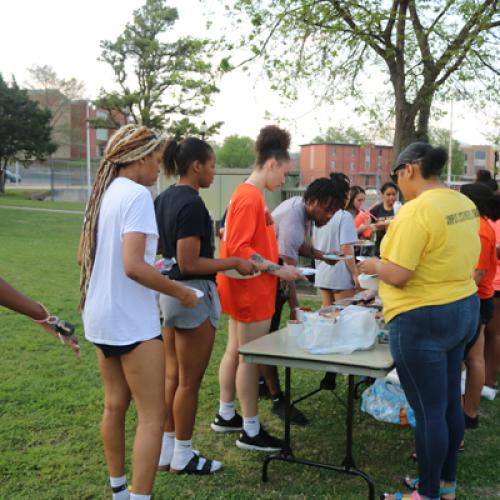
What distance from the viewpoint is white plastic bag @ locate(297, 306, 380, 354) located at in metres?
2.94

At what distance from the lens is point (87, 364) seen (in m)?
5.20

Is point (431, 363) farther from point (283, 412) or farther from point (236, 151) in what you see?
point (236, 151)

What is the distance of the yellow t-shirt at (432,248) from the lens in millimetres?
2410

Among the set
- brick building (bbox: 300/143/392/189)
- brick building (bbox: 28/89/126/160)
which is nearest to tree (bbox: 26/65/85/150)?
brick building (bbox: 28/89/126/160)

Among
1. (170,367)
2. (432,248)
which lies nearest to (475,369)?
(432,248)

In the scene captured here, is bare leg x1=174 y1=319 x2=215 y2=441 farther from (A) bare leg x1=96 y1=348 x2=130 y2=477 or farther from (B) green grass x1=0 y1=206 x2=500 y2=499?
(A) bare leg x1=96 y1=348 x2=130 y2=477

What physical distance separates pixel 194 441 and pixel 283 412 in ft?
2.39

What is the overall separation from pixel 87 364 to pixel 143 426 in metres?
2.91

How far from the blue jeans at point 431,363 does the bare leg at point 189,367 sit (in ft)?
3.19

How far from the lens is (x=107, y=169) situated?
8.16ft

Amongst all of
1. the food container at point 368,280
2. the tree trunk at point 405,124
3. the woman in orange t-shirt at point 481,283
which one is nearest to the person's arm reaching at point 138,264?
the food container at point 368,280

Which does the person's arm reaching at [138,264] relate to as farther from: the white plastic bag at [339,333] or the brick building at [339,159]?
the brick building at [339,159]

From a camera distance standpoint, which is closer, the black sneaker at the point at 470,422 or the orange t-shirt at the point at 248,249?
the orange t-shirt at the point at 248,249

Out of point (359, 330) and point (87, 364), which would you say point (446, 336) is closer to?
point (359, 330)
